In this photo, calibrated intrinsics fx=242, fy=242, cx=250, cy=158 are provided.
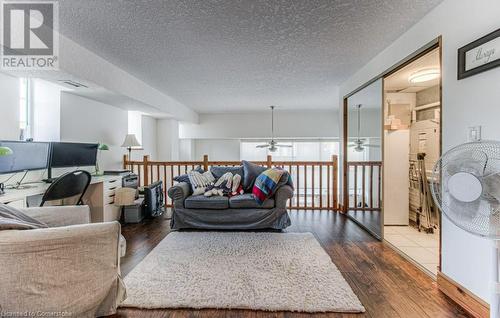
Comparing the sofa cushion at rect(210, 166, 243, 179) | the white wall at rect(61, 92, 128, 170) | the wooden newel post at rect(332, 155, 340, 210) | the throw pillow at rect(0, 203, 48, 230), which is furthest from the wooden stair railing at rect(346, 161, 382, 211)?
the white wall at rect(61, 92, 128, 170)

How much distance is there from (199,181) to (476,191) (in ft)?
10.6

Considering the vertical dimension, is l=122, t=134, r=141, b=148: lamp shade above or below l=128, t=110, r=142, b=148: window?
below

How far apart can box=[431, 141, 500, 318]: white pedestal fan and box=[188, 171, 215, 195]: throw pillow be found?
9.77 ft

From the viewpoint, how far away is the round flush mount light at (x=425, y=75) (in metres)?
3.11

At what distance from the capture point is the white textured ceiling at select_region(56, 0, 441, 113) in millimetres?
2070

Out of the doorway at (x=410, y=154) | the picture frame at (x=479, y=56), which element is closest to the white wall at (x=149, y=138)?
the doorway at (x=410, y=154)

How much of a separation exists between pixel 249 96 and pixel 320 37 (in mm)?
2870

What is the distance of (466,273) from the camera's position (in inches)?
69.9

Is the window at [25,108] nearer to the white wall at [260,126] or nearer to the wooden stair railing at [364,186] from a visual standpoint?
the white wall at [260,126]

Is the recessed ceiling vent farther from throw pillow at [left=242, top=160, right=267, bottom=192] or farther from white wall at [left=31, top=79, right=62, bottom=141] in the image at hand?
throw pillow at [left=242, top=160, right=267, bottom=192]

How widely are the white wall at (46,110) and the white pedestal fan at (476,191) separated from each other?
178 inches

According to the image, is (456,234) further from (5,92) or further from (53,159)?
(5,92)

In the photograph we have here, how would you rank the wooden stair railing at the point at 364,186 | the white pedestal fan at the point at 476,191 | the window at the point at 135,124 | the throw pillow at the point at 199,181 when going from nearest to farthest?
the white pedestal fan at the point at 476,191, the wooden stair railing at the point at 364,186, the throw pillow at the point at 199,181, the window at the point at 135,124

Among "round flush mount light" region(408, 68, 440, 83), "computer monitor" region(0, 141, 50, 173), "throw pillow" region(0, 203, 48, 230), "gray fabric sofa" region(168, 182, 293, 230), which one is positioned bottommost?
"gray fabric sofa" region(168, 182, 293, 230)
